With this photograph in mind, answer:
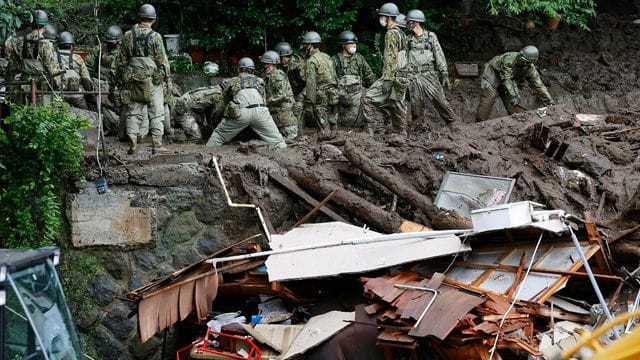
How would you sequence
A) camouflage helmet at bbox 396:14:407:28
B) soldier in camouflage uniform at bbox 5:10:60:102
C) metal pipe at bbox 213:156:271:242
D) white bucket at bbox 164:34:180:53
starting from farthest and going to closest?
white bucket at bbox 164:34:180:53
camouflage helmet at bbox 396:14:407:28
soldier in camouflage uniform at bbox 5:10:60:102
metal pipe at bbox 213:156:271:242

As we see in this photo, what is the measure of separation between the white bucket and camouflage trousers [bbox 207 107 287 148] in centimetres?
469

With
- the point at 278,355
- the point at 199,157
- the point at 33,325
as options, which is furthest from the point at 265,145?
the point at 33,325

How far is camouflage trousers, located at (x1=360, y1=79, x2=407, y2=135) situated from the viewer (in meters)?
16.3

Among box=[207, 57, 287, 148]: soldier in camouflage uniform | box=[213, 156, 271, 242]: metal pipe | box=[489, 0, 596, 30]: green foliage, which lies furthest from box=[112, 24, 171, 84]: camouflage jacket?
box=[489, 0, 596, 30]: green foliage

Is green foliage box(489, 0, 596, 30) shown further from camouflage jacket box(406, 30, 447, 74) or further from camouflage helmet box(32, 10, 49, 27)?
camouflage helmet box(32, 10, 49, 27)

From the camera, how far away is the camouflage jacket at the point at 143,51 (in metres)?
14.1

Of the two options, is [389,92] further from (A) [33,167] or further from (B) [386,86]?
(A) [33,167]

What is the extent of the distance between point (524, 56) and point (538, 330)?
24.5ft

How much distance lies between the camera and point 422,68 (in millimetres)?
16406

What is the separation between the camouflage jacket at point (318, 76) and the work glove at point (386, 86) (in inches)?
48.1

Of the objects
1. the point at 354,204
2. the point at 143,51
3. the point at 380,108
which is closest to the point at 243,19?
the point at 380,108

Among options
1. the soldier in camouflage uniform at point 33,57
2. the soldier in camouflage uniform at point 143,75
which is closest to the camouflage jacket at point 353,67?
the soldier in camouflage uniform at point 143,75

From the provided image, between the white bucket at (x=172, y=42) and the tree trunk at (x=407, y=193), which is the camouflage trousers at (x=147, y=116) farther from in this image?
the white bucket at (x=172, y=42)

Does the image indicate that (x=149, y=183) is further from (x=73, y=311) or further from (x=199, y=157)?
(x=73, y=311)
